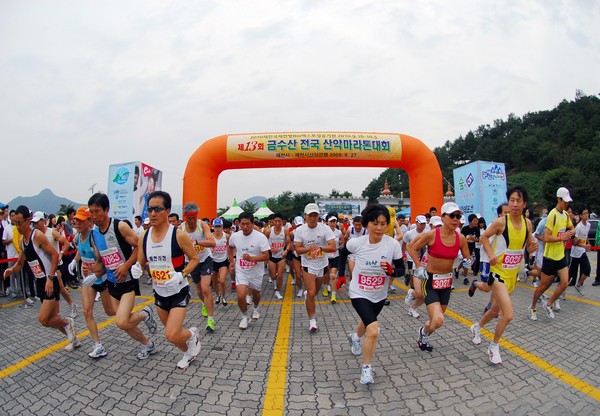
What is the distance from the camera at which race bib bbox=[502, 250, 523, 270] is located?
424 centimetres

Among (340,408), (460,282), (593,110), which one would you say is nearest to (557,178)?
(593,110)

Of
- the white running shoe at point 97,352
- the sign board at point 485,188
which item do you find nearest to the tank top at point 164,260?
the white running shoe at point 97,352

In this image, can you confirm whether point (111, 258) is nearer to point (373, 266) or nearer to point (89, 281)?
point (89, 281)

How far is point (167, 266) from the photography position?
372cm

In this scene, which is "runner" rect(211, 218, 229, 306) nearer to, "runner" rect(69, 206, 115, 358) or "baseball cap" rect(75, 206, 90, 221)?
"runner" rect(69, 206, 115, 358)

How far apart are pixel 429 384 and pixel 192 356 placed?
8.74 ft

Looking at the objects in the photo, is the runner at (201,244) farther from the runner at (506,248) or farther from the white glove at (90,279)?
the runner at (506,248)

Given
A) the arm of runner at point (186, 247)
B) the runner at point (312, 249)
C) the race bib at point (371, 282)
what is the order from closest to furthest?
the race bib at point (371, 282) → the arm of runner at point (186, 247) → the runner at point (312, 249)

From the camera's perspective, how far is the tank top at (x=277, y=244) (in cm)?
805

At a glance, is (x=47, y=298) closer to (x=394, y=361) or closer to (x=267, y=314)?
(x=267, y=314)

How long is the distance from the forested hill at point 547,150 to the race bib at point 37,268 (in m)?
46.5

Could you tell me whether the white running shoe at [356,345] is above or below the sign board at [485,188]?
below

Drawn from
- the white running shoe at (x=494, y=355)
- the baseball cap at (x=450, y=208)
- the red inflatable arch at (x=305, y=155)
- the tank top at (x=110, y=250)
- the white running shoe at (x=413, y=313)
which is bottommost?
the white running shoe at (x=413, y=313)

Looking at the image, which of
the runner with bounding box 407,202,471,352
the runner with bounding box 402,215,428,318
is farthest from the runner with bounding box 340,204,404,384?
the runner with bounding box 402,215,428,318
